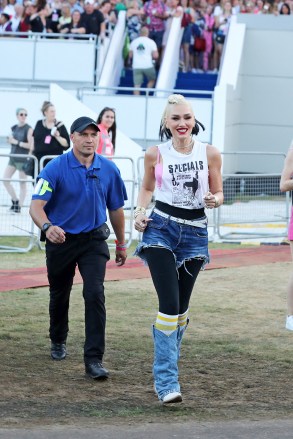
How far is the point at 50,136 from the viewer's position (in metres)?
16.8

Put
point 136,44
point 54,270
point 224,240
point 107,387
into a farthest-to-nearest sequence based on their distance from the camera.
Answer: point 136,44 → point 224,240 → point 54,270 → point 107,387

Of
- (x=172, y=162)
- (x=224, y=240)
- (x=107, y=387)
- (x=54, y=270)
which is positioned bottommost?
(x=224, y=240)

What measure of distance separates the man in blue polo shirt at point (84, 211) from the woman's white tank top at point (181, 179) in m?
0.79

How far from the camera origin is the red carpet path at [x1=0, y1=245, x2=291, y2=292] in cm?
1173

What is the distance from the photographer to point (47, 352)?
8.27 m

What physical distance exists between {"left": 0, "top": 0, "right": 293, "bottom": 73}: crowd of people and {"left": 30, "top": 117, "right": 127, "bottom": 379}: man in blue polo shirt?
17437 millimetres

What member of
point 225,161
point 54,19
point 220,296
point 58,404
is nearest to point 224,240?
point 220,296

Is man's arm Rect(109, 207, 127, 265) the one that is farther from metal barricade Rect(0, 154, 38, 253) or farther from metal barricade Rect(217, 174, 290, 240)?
metal barricade Rect(217, 174, 290, 240)

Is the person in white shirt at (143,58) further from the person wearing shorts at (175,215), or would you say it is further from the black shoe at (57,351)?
the person wearing shorts at (175,215)

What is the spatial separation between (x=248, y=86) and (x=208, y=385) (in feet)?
63.2

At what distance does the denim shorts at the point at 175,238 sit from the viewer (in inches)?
274

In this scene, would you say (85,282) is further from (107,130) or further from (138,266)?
(107,130)

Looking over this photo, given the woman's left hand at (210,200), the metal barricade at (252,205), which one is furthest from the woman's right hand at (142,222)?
the metal barricade at (252,205)

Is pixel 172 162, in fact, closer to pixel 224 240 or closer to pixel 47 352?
pixel 47 352
